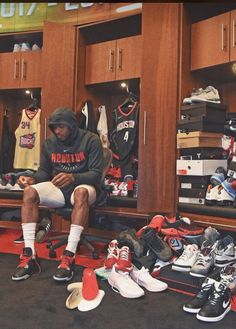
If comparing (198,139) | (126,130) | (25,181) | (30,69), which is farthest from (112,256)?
(30,69)

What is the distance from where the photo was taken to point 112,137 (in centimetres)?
352

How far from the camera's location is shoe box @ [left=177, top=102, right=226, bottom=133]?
8.77 feet

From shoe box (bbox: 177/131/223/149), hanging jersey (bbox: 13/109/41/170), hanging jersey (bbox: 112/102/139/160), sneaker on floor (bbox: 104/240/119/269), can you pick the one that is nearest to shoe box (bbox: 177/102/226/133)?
shoe box (bbox: 177/131/223/149)

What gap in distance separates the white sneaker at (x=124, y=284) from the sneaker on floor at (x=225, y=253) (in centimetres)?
52

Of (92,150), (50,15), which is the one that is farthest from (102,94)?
(92,150)

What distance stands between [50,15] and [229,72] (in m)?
2.13

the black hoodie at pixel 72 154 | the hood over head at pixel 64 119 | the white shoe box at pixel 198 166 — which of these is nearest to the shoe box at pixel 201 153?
the white shoe box at pixel 198 166

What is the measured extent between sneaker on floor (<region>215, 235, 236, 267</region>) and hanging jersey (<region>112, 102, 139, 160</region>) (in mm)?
1416

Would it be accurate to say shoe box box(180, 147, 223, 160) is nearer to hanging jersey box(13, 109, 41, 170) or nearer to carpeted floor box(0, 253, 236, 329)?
carpeted floor box(0, 253, 236, 329)

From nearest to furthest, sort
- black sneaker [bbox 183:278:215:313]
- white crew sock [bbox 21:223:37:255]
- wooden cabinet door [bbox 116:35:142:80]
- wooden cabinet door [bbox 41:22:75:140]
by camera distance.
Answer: black sneaker [bbox 183:278:215:313]
white crew sock [bbox 21:223:37:255]
wooden cabinet door [bbox 116:35:142:80]
wooden cabinet door [bbox 41:22:75:140]

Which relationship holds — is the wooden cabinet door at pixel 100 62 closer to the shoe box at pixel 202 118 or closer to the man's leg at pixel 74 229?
the shoe box at pixel 202 118

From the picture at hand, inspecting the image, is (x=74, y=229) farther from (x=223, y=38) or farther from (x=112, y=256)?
(x=223, y=38)

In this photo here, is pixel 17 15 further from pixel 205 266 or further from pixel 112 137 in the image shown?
pixel 205 266

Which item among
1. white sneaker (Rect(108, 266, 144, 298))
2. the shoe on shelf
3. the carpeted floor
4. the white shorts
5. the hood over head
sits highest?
the shoe on shelf
